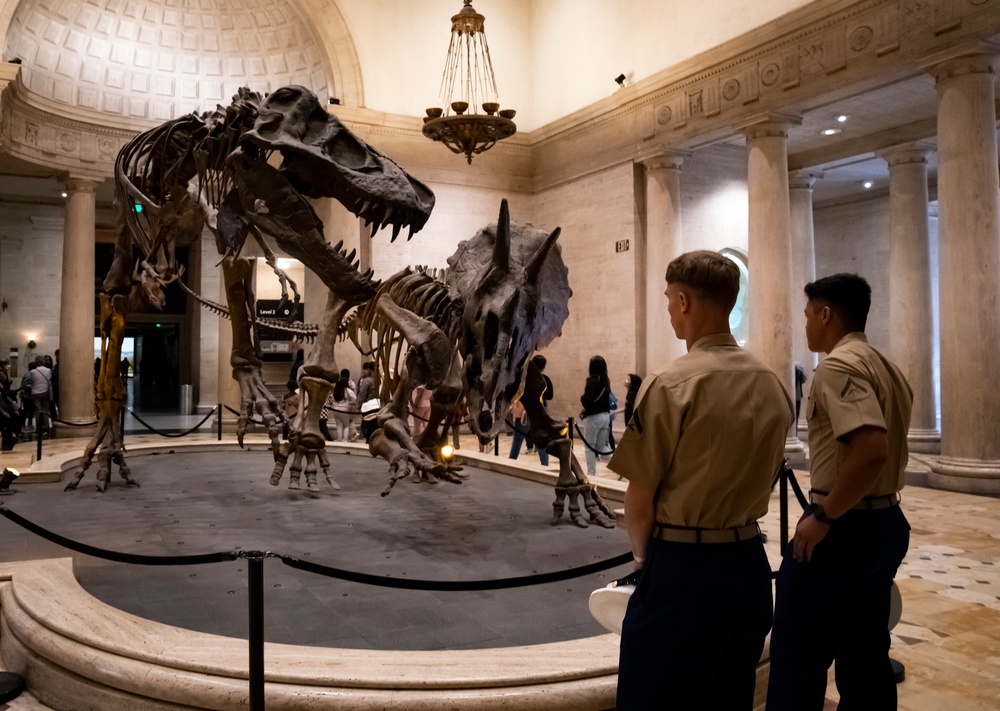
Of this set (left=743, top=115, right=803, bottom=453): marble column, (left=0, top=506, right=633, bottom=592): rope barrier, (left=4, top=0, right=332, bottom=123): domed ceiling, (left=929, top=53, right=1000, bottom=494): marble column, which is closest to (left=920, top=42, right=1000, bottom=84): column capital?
(left=929, top=53, right=1000, bottom=494): marble column

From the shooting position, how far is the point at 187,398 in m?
20.2

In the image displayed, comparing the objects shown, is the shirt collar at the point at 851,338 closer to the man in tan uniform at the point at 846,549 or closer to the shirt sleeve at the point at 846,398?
the man in tan uniform at the point at 846,549

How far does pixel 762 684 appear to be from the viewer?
3242mm

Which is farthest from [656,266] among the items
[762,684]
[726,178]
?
[762,684]

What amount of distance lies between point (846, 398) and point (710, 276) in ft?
2.54

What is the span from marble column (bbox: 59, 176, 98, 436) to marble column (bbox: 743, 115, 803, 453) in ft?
36.2

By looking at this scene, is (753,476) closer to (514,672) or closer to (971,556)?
(514,672)

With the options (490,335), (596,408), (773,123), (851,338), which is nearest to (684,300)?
(851,338)

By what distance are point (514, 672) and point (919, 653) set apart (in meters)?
2.43

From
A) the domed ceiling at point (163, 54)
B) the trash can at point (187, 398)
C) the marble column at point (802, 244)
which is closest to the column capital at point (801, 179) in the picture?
the marble column at point (802, 244)

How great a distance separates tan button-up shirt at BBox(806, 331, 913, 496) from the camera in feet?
7.95

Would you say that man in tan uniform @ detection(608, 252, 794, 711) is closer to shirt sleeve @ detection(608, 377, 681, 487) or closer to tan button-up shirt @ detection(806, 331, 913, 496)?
shirt sleeve @ detection(608, 377, 681, 487)

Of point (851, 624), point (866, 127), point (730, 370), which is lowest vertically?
point (851, 624)

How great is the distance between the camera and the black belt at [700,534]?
1.97 metres
